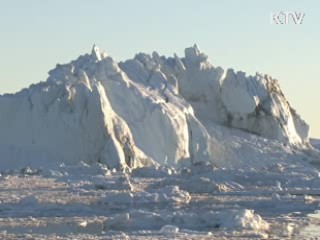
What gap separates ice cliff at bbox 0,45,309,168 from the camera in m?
35.0

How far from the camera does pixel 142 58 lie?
43.6m

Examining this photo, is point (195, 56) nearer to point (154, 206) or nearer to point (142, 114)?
point (142, 114)

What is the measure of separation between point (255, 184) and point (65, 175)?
25.0 feet

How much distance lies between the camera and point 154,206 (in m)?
18.3

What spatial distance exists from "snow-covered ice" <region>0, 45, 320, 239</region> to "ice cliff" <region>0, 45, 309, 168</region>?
0.21ft

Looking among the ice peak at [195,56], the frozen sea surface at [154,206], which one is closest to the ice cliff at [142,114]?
the ice peak at [195,56]

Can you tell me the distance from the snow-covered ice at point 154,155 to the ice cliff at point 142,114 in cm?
6

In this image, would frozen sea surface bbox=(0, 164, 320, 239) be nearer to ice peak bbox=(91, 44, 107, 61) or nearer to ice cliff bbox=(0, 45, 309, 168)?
ice cliff bbox=(0, 45, 309, 168)

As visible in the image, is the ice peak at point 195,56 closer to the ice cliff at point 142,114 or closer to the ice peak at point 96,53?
the ice cliff at point 142,114

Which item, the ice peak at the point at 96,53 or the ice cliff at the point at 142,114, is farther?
the ice peak at the point at 96,53

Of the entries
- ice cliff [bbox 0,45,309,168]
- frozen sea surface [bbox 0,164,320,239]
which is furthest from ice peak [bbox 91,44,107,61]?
frozen sea surface [bbox 0,164,320,239]

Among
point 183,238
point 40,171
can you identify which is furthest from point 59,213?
point 40,171

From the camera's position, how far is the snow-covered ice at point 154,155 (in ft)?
46.8

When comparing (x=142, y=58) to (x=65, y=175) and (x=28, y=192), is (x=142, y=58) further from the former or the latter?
(x=28, y=192)
